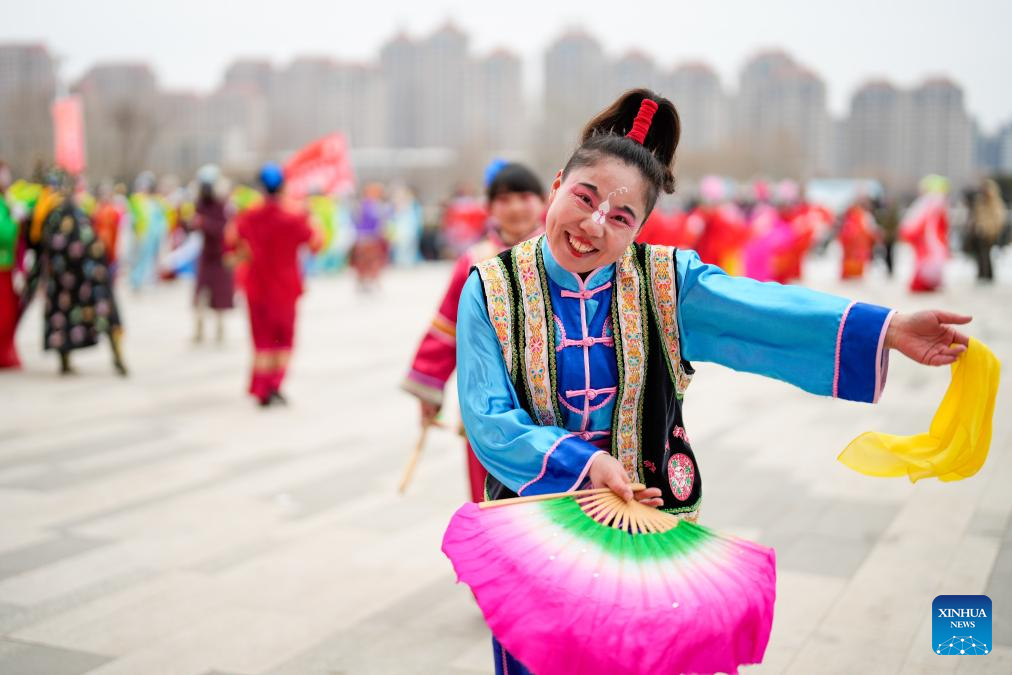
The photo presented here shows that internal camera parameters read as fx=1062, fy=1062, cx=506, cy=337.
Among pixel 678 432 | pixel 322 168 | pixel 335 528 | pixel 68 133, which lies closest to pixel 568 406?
pixel 678 432

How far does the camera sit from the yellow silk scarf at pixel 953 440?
2.21m

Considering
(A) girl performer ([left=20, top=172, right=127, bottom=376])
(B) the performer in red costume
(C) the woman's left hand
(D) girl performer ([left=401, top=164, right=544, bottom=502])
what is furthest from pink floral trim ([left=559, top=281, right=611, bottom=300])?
(B) the performer in red costume

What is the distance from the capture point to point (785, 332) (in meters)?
2.27

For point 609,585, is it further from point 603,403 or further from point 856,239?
point 856,239

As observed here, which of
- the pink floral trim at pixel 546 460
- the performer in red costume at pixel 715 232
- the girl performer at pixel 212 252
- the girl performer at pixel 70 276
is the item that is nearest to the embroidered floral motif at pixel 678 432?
the pink floral trim at pixel 546 460

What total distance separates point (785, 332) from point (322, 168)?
15.4m

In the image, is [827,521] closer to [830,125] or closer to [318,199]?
[318,199]

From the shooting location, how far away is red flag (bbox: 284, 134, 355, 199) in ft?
55.4

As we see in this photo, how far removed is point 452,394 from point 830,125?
79981 millimetres

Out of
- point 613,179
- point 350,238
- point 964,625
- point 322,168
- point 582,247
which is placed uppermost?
point 322,168

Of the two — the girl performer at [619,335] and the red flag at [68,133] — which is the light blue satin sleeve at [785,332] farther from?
the red flag at [68,133]

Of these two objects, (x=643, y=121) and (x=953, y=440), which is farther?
(x=643, y=121)

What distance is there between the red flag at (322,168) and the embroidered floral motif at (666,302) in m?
14.9

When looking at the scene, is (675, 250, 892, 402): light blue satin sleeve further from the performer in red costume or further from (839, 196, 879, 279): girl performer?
(839, 196, 879, 279): girl performer
